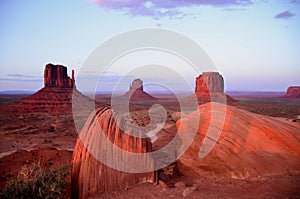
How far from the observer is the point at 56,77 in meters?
63.8

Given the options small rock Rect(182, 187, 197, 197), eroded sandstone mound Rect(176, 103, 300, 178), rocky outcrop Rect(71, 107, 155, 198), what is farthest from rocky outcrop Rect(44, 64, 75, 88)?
small rock Rect(182, 187, 197, 197)

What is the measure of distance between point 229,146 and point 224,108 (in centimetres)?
143

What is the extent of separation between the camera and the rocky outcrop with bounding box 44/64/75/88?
2464 inches

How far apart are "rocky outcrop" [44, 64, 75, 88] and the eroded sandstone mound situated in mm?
61119

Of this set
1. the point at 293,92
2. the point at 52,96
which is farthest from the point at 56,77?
the point at 293,92

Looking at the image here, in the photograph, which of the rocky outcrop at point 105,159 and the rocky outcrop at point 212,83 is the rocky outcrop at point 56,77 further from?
the rocky outcrop at point 105,159

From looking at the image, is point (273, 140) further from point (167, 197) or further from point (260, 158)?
point (167, 197)

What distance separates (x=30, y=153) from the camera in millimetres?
11641

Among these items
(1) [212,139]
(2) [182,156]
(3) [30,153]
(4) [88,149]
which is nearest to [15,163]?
(3) [30,153]

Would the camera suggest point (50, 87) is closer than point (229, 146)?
No

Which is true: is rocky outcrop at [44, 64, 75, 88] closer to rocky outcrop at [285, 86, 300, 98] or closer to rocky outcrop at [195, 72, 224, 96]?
rocky outcrop at [195, 72, 224, 96]

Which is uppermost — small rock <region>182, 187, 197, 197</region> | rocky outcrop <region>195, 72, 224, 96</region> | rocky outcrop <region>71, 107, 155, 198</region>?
rocky outcrop <region>195, 72, 224, 96</region>

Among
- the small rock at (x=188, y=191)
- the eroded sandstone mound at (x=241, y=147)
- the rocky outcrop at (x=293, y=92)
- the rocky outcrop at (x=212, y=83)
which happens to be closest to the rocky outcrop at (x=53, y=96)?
the rocky outcrop at (x=212, y=83)

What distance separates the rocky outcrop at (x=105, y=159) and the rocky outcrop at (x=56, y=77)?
6074 centimetres
